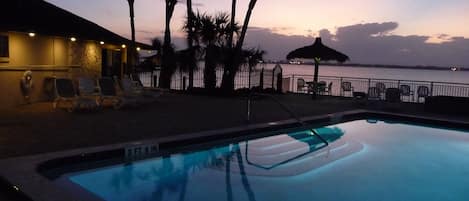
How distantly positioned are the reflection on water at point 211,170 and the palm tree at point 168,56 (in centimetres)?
819

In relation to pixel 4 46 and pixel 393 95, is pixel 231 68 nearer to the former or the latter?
pixel 393 95

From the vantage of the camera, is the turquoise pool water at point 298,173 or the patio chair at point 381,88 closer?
the turquoise pool water at point 298,173

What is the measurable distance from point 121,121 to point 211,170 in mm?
2727

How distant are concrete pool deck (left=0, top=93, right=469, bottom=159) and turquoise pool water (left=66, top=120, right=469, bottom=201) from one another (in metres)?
0.78

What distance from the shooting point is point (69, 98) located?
10195mm

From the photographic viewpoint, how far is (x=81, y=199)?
12.6 ft

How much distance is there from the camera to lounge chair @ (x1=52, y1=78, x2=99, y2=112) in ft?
33.1

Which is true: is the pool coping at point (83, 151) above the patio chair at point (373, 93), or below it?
below

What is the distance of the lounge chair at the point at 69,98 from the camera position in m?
10.1

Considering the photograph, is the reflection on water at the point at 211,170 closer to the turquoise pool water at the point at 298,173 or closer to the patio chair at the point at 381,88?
the turquoise pool water at the point at 298,173

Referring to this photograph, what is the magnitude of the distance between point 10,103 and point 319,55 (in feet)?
32.3

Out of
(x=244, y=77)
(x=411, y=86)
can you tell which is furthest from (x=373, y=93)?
(x=244, y=77)

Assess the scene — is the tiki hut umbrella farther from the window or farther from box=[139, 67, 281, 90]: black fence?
the window

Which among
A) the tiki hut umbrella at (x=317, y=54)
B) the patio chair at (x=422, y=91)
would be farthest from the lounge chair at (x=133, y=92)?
the patio chair at (x=422, y=91)
